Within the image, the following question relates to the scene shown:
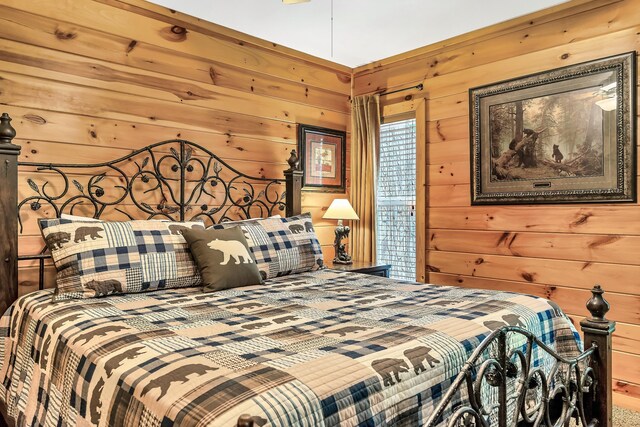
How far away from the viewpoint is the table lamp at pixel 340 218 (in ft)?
11.9

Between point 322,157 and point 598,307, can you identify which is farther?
point 322,157

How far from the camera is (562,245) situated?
2.90 metres

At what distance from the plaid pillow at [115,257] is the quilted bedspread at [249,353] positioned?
0.09m

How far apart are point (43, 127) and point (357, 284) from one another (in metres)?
1.94

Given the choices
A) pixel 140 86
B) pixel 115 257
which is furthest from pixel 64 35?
pixel 115 257

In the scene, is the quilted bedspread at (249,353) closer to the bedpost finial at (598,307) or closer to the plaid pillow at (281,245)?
the bedpost finial at (598,307)

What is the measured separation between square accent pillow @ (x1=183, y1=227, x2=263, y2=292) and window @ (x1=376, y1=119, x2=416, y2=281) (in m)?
1.79

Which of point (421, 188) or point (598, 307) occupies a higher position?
point (421, 188)

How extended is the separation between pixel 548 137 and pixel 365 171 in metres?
1.55

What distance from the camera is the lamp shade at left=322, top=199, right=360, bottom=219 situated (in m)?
3.69

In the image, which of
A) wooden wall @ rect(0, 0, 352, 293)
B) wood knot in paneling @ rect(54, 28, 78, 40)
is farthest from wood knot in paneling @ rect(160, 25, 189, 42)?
wood knot in paneling @ rect(54, 28, 78, 40)

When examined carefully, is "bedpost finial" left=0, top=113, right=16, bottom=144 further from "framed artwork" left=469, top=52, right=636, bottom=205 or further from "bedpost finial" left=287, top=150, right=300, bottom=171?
"framed artwork" left=469, top=52, right=636, bottom=205

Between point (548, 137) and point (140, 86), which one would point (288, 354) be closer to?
point (140, 86)

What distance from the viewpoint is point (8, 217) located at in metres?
2.17
